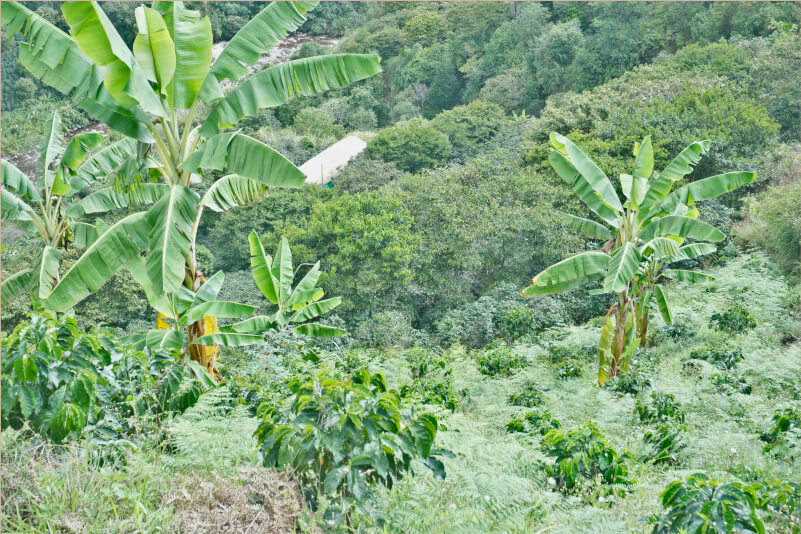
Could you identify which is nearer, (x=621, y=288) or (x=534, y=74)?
(x=621, y=288)

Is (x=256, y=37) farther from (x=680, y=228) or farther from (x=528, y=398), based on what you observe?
(x=680, y=228)

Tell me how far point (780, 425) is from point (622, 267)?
8.82 ft

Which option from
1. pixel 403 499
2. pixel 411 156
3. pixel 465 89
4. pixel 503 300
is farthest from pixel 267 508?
pixel 465 89

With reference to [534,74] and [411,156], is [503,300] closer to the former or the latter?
[411,156]

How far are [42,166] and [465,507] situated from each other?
7.51m

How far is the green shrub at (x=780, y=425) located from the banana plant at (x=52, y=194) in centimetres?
670

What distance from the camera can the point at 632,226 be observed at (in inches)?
285

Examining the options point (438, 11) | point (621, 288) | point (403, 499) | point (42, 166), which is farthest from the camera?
point (438, 11)

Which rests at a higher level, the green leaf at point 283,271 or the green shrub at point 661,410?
the green leaf at point 283,271

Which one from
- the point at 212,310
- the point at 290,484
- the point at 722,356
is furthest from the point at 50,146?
the point at 722,356

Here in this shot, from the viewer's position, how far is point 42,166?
24.6ft

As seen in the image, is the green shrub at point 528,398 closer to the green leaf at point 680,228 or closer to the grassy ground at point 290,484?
the grassy ground at point 290,484

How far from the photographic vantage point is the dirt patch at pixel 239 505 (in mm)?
2387

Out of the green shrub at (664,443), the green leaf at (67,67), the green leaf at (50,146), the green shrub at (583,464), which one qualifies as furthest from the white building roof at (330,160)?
the green shrub at (583,464)
